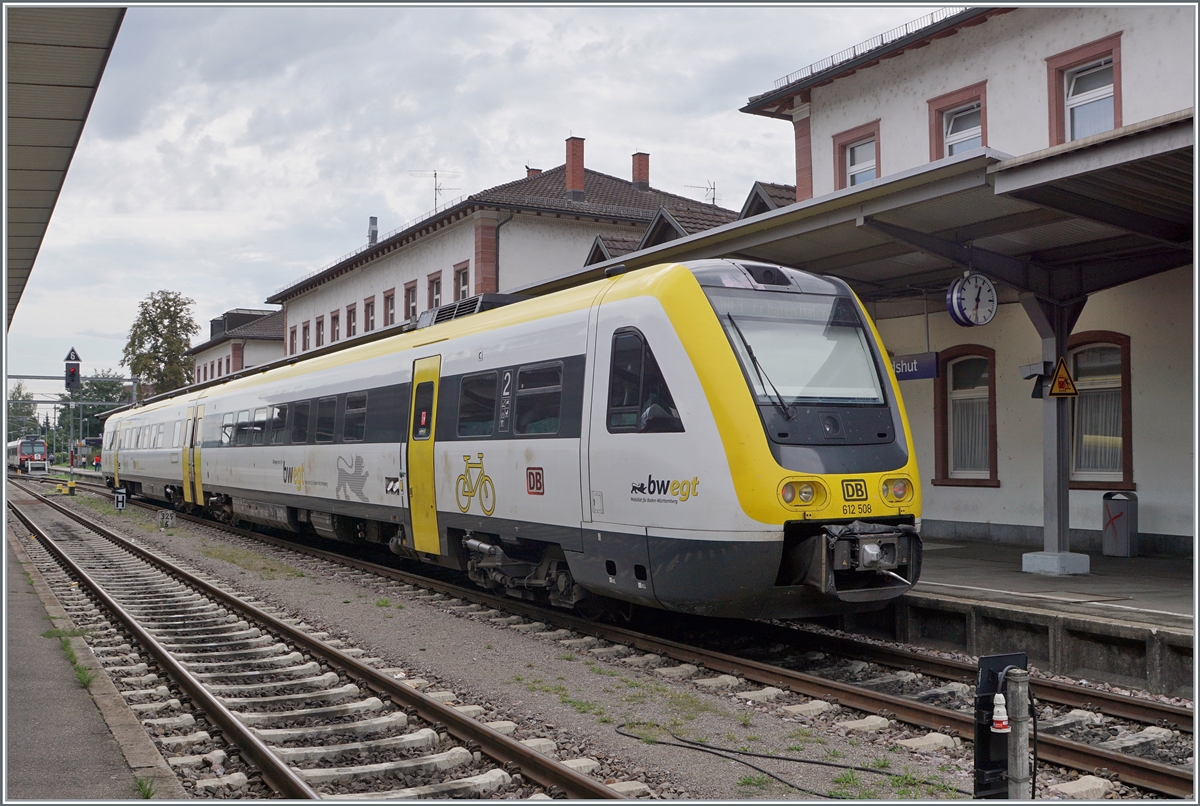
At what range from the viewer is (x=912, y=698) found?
770 cm

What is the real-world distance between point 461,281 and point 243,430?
45.0 ft

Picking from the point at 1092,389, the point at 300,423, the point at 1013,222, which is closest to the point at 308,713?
the point at 1013,222

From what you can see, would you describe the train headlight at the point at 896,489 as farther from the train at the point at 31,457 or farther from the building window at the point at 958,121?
the train at the point at 31,457

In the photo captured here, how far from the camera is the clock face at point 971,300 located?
12023 millimetres

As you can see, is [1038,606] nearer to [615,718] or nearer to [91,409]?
[615,718]

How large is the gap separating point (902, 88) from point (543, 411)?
11.6 metres

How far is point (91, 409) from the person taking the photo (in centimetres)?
11119

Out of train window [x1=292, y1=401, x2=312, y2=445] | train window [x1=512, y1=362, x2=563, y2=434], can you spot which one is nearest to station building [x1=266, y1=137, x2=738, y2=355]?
train window [x1=292, y1=401, x2=312, y2=445]

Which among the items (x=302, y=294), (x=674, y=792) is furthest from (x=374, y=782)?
(x=302, y=294)

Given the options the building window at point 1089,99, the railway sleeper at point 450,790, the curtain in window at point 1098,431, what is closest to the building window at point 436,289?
the building window at point 1089,99

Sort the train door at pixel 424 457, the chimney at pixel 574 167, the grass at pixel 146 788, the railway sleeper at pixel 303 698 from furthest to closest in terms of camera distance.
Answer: the chimney at pixel 574 167 < the train door at pixel 424 457 < the railway sleeper at pixel 303 698 < the grass at pixel 146 788

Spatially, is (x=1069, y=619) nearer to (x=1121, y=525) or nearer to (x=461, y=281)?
(x=1121, y=525)

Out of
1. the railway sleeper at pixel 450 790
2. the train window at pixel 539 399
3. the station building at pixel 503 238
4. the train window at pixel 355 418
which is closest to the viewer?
the railway sleeper at pixel 450 790

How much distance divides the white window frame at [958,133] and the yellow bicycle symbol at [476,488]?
10.5 meters
